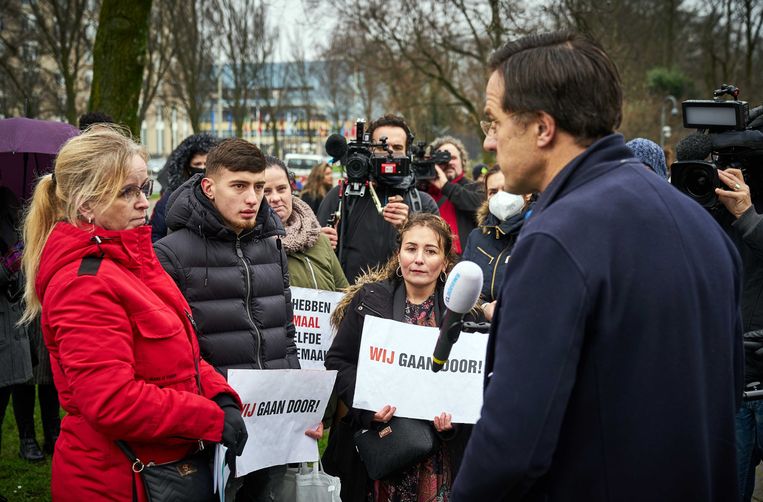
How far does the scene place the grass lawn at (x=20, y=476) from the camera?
575 cm

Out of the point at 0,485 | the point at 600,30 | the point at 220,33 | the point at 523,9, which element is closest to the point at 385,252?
the point at 0,485

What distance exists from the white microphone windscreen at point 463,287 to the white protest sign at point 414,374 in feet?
5.16

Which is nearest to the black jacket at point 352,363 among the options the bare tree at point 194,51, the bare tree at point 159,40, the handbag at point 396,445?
the handbag at point 396,445

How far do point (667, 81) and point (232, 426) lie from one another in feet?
110

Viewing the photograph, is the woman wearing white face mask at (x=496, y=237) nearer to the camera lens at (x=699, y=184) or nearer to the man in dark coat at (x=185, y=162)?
the camera lens at (x=699, y=184)

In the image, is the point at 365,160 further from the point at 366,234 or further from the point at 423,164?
the point at 423,164

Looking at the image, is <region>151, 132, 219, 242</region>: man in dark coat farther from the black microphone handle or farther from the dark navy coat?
the dark navy coat

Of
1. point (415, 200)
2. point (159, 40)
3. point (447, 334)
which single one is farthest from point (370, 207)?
point (159, 40)

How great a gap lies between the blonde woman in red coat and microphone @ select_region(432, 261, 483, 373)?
40.3 inches

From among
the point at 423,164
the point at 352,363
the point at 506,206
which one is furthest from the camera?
the point at 423,164

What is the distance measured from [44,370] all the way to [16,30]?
23.6 meters

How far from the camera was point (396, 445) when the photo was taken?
3977 millimetres

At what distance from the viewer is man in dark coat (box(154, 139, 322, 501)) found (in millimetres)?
3904

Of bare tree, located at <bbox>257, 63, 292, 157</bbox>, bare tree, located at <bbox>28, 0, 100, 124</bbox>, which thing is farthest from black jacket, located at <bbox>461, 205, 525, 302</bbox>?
bare tree, located at <bbox>257, 63, 292, 157</bbox>
